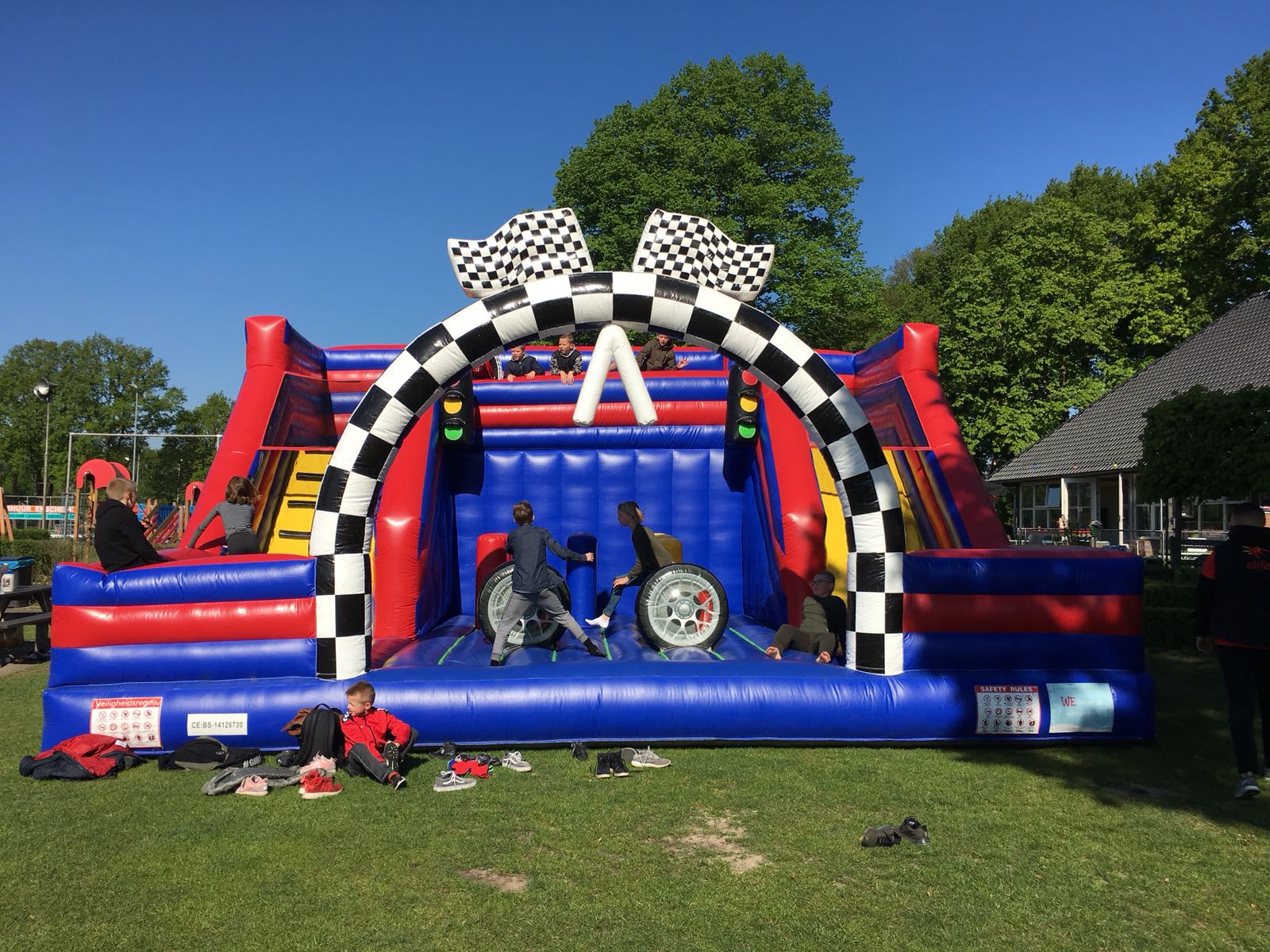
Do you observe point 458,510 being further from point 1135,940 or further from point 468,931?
point 1135,940

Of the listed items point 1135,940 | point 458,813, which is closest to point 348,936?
point 458,813

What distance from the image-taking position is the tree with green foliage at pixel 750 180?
24438 mm

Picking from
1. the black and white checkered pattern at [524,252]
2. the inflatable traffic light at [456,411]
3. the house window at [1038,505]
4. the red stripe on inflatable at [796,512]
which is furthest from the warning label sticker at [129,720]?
the house window at [1038,505]

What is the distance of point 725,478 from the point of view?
30.8 ft

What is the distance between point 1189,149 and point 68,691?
2891cm

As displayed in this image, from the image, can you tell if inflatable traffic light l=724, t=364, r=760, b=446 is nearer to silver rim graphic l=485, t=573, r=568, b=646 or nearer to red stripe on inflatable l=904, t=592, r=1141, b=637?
silver rim graphic l=485, t=573, r=568, b=646

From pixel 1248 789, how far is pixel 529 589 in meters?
4.50

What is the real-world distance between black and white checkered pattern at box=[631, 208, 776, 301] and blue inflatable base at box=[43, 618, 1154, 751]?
272 centimetres

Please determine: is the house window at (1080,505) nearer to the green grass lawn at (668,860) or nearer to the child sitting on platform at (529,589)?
the green grass lawn at (668,860)

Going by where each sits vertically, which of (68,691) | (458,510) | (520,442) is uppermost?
(520,442)

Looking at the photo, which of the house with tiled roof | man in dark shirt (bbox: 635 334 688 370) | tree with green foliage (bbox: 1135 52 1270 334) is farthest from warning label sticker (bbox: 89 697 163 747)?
tree with green foliage (bbox: 1135 52 1270 334)

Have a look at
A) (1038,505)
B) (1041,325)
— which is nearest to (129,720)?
(1041,325)

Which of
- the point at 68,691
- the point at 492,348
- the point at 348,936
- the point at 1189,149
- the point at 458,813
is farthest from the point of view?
the point at 1189,149

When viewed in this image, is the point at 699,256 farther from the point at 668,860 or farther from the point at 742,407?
the point at 668,860
